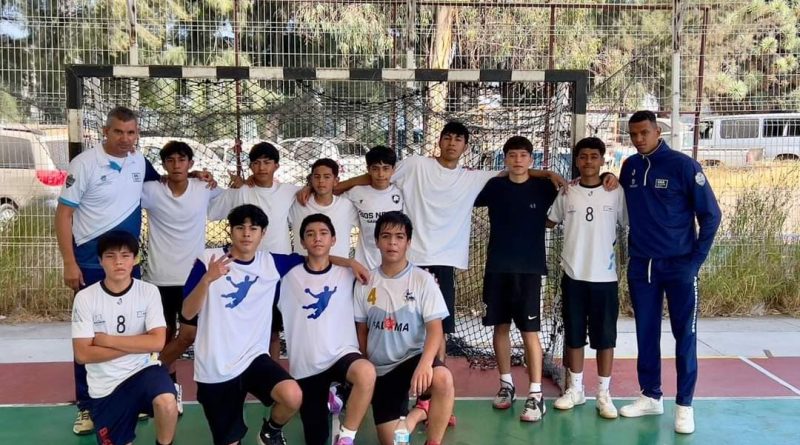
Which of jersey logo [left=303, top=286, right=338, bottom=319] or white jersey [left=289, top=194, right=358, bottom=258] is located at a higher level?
white jersey [left=289, top=194, right=358, bottom=258]

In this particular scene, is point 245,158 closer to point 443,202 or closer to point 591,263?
point 443,202

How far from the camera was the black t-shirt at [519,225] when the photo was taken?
4098mm

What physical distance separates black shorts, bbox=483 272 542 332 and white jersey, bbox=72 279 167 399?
76.6 inches

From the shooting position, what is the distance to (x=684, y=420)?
3.88m

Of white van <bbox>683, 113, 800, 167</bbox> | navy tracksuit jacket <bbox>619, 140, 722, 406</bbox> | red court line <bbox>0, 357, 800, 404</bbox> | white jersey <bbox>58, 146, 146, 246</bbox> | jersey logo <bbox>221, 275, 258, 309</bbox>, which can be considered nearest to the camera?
jersey logo <bbox>221, 275, 258, 309</bbox>

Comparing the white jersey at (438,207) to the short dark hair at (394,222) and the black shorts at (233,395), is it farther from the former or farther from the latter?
the black shorts at (233,395)

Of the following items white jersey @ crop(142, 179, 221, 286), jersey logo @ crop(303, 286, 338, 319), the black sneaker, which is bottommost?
Result: the black sneaker

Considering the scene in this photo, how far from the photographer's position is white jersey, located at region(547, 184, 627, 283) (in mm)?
4027

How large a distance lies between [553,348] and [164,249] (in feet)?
8.92

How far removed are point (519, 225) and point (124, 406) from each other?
238 centimetres

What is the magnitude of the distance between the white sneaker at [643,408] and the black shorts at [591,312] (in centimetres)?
39

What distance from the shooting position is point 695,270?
3859 mm

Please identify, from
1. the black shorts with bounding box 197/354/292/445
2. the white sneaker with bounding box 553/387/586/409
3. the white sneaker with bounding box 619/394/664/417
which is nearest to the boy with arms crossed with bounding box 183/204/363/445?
the black shorts with bounding box 197/354/292/445

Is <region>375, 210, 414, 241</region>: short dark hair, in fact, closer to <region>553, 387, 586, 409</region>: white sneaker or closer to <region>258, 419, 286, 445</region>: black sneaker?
<region>258, 419, 286, 445</region>: black sneaker
